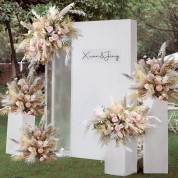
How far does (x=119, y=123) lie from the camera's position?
736 cm

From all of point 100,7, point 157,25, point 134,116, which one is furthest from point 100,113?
point 157,25

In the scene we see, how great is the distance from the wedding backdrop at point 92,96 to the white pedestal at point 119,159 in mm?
15

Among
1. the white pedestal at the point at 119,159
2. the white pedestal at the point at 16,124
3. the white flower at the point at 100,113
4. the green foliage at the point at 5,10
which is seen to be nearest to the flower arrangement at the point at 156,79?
the white flower at the point at 100,113

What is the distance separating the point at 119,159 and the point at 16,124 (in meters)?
2.09

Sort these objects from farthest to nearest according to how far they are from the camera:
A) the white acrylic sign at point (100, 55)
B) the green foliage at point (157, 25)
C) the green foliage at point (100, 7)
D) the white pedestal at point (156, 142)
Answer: the green foliage at point (157, 25) → the green foliage at point (100, 7) → the white acrylic sign at point (100, 55) → the white pedestal at point (156, 142)

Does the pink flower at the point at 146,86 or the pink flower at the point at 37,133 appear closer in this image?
the pink flower at the point at 146,86

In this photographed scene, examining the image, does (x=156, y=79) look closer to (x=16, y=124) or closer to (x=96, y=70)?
(x=96, y=70)

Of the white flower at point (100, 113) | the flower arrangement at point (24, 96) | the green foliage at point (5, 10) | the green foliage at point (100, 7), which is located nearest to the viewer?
the white flower at point (100, 113)

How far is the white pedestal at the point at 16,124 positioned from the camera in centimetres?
874

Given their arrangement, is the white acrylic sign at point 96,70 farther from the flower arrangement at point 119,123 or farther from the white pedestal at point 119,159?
the flower arrangement at point 119,123

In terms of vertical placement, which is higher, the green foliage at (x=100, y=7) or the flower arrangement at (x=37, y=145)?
the green foliage at (x=100, y=7)

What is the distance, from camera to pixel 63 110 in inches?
367

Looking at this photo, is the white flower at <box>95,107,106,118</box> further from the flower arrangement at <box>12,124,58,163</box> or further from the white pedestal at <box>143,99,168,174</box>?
the flower arrangement at <box>12,124,58,163</box>

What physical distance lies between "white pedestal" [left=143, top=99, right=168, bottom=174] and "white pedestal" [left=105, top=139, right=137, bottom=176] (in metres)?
0.20
